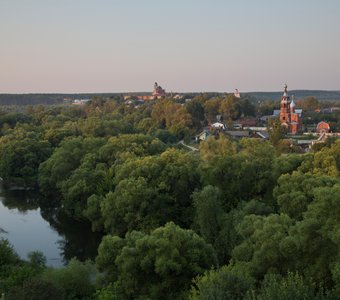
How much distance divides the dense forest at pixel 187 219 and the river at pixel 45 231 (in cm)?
105

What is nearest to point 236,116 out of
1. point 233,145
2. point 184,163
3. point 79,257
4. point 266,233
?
point 233,145

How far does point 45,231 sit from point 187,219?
35.5 feet

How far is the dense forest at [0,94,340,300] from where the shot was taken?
55.3 ft

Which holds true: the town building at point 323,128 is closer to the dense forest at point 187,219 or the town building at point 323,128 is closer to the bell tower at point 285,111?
the bell tower at point 285,111

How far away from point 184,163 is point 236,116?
5752 centimetres

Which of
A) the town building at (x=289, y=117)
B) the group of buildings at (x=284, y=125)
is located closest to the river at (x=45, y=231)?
the group of buildings at (x=284, y=125)

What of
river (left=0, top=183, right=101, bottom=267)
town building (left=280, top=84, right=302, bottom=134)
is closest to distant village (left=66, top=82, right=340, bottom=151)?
town building (left=280, top=84, right=302, bottom=134)

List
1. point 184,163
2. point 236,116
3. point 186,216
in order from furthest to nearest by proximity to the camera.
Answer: point 236,116, point 184,163, point 186,216

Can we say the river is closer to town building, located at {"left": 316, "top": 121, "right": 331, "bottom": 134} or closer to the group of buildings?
the group of buildings

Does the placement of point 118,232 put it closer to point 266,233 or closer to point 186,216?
point 186,216

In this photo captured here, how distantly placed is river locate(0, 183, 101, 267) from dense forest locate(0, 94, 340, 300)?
1.05 m

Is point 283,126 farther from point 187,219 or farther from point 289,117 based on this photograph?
point 187,219

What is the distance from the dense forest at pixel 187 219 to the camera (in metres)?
16.8

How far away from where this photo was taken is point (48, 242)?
98.5 ft
